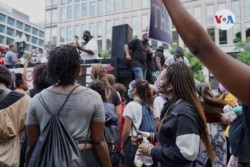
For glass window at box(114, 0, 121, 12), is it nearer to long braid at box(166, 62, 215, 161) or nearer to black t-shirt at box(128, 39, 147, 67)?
black t-shirt at box(128, 39, 147, 67)

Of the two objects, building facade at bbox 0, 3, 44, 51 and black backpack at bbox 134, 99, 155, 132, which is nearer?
black backpack at bbox 134, 99, 155, 132

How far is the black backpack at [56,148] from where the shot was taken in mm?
2061

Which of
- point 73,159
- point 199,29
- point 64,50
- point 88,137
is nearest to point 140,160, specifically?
point 88,137

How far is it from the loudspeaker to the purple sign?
4548 millimetres

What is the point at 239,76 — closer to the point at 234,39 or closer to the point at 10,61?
the point at 10,61

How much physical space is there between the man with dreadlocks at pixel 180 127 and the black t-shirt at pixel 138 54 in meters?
4.78

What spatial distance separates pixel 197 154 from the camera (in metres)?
2.14

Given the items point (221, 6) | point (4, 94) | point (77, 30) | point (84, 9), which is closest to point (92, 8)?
point (84, 9)

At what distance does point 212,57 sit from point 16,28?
3593 inches

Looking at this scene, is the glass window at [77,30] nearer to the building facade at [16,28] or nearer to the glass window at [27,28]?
the building facade at [16,28]

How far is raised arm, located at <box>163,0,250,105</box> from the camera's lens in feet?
2.98

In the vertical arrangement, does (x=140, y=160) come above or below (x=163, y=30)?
below

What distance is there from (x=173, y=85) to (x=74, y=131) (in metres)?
0.88

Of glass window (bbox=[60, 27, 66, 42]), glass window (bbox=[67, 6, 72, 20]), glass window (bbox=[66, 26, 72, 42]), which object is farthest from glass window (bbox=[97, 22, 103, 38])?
glass window (bbox=[60, 27, 66, 42])
